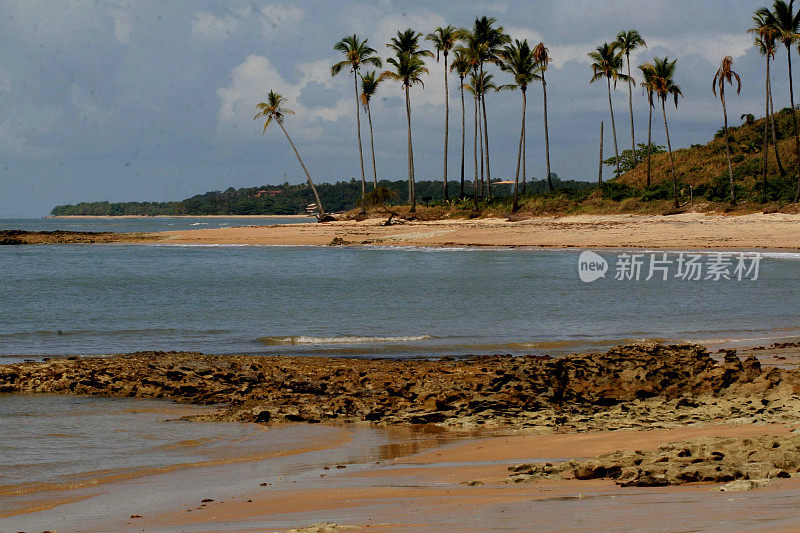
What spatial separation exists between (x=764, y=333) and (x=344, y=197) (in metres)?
178

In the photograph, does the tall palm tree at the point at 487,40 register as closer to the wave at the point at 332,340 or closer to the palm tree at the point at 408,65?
the palm tree at the point at 408,65

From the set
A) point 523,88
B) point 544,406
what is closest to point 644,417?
point 544,406

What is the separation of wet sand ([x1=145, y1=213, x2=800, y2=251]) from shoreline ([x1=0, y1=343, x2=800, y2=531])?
28945 millimetres

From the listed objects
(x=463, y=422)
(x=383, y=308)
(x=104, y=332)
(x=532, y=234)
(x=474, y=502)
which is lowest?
(x=383, y=308)

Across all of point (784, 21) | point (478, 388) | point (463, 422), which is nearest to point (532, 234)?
point (784, 21)

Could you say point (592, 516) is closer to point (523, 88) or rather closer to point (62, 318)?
point (62, 318)

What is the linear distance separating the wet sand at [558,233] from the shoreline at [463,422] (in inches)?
1140

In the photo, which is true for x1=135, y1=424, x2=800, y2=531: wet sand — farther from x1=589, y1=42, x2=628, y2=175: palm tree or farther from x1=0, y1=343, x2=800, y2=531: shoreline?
x1=589, y1=42, x2=628, y2=175: palm tree

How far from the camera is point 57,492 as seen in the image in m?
5.92

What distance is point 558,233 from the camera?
160ft

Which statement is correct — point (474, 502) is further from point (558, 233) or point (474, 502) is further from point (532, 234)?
point (532, 234)

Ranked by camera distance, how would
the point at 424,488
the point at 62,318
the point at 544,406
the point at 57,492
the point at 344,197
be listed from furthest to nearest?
the point at 344,197, the point at 62,318, the point at 544,406, the point at 57,492, the point at 424,488

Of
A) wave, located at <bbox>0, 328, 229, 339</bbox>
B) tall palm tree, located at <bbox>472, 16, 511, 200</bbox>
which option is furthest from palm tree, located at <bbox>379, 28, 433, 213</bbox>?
wave, located at <bbox>0, 328, 229, 339</bbox>

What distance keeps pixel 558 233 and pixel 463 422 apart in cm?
4181
